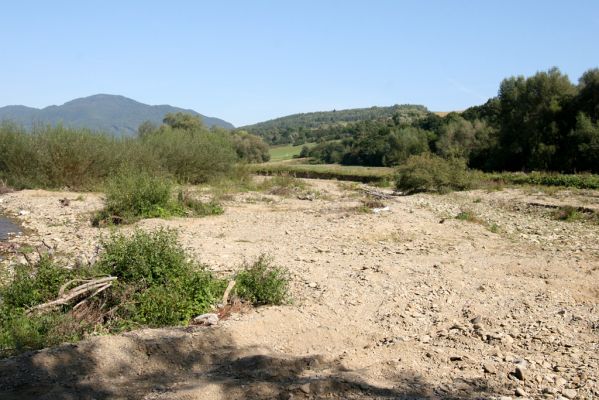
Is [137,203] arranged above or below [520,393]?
above

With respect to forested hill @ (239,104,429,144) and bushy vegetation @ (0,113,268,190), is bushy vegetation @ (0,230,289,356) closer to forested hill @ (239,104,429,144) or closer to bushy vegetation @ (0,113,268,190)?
bushy vegetation @ (0,113,268,190)

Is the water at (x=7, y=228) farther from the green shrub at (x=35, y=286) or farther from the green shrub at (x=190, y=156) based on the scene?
the green shrub at (x=190, y=156)

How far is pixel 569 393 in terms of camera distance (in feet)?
13.9

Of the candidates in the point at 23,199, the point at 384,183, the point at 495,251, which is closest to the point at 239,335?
the point at 495,251

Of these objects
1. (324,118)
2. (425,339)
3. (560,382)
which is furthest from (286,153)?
(324,118)

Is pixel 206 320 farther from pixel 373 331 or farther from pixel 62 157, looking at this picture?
pixel 62 157

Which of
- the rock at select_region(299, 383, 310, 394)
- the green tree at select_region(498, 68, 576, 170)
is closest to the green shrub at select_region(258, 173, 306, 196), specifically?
the green tree at select_region(498, 68, 576, 170)

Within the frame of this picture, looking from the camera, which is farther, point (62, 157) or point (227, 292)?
point (62, 157)

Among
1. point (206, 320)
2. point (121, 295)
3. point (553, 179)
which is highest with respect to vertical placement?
point (553, 179)

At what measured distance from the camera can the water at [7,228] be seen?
12680 mm

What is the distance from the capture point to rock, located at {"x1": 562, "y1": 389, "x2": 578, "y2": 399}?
165 inches

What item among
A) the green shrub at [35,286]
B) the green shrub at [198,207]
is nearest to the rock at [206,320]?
the green shrub at [35,286]

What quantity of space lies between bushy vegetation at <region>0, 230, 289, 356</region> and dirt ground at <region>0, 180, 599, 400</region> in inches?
20.2

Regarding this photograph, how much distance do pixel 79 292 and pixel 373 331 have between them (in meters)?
3.46
